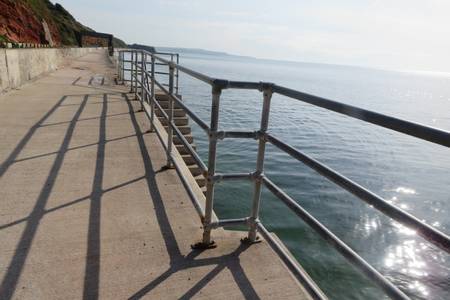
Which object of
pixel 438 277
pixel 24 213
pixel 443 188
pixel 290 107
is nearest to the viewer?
pixel 24 213

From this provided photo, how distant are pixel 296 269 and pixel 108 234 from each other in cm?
147

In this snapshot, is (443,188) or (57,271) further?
(443,188)

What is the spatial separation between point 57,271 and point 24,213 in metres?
0.93

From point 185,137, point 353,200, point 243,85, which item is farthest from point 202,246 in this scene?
point 353,200

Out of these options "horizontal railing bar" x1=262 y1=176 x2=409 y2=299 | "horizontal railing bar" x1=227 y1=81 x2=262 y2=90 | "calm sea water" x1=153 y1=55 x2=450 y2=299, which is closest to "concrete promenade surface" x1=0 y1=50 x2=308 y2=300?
"horizontal railing bar" x1=262 y1=176 x2=409 y2=299

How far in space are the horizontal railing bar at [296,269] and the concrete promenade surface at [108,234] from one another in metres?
0.13

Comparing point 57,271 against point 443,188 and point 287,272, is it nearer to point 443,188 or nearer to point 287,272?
point 287,272

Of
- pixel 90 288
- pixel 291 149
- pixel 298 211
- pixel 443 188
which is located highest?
pixel 291 149

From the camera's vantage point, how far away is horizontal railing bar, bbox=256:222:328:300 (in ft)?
7.15

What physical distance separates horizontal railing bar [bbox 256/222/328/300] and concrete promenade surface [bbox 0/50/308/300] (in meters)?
0.13

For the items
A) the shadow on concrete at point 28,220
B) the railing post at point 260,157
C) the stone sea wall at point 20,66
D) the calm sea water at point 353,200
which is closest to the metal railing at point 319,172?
the railing post at point 260,157

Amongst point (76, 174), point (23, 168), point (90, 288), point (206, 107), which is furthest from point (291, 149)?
point (206, 107)

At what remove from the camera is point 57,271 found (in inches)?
98.4

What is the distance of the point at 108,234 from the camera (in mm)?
2979
